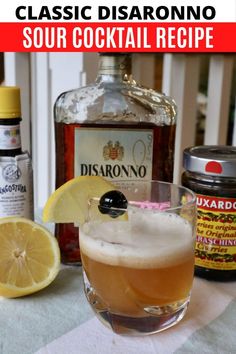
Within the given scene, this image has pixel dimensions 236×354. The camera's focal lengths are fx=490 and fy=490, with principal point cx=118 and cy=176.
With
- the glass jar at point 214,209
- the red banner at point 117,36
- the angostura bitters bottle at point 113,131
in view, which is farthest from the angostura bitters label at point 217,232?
the red banner at point 117,36

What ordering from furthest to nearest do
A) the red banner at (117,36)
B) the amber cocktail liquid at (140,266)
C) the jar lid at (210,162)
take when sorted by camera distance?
1. the red banner at (117,36)
2. the jar lid at (210,162)
3. the amber cocktail liquid at (140,266)

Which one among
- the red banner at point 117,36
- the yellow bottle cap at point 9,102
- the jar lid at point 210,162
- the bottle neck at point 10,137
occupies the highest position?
the red banner at point 117,36

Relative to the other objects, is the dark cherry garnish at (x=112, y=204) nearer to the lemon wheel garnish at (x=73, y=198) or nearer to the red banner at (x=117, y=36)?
the lemon wheel garnish at (x=73, y=198)

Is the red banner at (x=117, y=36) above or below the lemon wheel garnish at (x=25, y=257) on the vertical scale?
above

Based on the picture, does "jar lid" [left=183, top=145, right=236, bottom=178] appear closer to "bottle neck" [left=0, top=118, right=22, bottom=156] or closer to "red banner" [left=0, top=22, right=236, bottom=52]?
"bottle neck" [left=0, top=118, right=22, bottom=156]

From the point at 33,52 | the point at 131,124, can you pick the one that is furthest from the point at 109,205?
the point at 33,52

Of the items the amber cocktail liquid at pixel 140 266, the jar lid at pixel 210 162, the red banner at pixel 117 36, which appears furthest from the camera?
the red banner at pixel 117 36

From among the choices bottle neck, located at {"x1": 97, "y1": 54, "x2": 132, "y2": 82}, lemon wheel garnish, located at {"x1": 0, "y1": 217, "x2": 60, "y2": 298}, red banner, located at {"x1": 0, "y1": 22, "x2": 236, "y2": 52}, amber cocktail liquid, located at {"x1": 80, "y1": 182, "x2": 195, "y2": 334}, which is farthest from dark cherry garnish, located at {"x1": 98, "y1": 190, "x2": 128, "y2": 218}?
red banner, located at {"x1": 0, "y1": 22, "x2": 236, "y2": 52}
